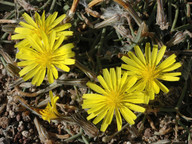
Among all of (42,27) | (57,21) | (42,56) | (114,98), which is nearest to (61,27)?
(57,21)

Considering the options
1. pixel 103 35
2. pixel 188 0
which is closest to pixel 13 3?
pixel 103 35

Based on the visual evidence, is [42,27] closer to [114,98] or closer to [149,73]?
[114,98]

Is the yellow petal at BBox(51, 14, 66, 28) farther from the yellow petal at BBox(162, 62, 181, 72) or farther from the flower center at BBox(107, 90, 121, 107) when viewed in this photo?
the yellow petal at BBox(162, 62, 181, 72)

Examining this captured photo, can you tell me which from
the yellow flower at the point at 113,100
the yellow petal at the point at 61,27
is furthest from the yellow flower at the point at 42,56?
the yellow flower at the point at 113,100

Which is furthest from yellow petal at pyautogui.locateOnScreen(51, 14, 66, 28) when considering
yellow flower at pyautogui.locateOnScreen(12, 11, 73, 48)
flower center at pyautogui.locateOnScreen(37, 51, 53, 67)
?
flower center at pyautogui.locateOnScreen(37, 51, 53, 67)

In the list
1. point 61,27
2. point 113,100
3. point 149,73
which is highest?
point 61,27

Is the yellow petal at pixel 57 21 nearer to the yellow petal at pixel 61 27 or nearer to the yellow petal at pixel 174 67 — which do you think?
the yellow petal at pixel 61 27

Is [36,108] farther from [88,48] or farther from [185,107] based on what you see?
[185,107]
